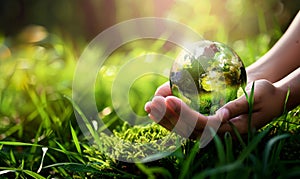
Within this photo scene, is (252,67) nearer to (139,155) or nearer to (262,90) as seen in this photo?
(262,90)

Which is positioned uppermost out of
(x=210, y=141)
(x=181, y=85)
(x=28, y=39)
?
(x=181, y=85)

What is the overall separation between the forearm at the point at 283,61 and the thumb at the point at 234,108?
0.45 meters

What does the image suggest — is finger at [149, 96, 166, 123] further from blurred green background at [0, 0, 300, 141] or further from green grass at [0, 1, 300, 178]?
blurred green background at [0, 0, 300, 141]

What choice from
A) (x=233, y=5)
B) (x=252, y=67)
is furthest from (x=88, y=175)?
(x=233, y=5)

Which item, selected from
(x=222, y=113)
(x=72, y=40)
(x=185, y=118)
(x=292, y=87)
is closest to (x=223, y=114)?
(x=222, y=113)

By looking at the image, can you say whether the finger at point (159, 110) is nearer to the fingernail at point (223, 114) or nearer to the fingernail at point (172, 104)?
the fingernail at point (172, 104)

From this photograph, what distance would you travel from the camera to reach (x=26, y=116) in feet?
7.91

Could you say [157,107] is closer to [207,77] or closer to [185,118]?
[185,118]

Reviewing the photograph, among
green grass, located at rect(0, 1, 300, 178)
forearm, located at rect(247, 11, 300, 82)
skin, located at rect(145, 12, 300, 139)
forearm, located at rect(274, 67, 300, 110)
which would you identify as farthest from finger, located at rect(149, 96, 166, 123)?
forearm, located at rect(247, 11, 300, 82)

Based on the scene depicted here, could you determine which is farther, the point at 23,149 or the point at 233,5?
the point at 233,5

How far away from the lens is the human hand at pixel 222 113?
142cm

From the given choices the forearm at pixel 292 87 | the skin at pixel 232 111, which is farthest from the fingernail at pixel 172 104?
the forearm at pixel 292 87

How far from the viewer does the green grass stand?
1.33m

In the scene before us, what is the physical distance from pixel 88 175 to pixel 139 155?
0.60ft
